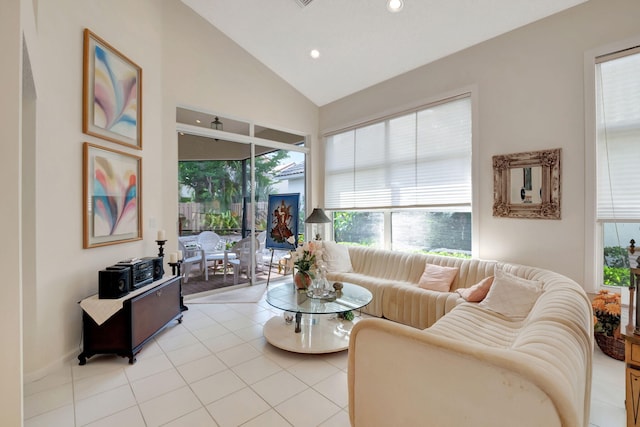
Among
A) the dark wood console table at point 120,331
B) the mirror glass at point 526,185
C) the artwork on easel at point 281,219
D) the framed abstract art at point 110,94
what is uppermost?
the framed abstract art at point 110,94

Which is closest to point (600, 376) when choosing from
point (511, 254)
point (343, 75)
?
point (511, 254)

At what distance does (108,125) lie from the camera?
2854 mm

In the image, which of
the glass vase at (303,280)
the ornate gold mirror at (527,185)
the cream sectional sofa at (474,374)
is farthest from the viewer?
the glass vase at (303,280)

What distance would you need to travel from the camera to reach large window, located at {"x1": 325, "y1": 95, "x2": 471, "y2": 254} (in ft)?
12.1

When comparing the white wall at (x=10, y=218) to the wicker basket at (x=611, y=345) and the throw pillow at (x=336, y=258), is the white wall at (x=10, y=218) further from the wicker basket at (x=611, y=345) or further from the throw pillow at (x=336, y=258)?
the wicker basket at (x=611, y=345)

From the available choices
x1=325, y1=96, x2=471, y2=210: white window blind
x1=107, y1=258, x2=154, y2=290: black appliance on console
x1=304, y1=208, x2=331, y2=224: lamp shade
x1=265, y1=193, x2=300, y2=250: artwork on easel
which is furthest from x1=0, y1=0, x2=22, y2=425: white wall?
x1=325, y1=96, x2=471, y2=210: white window blind

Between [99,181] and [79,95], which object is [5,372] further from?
[79,95]

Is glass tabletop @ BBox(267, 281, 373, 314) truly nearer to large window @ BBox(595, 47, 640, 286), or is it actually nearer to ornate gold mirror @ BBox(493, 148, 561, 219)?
ornate gold mirror @ BBox(493, 148, 561, 219)

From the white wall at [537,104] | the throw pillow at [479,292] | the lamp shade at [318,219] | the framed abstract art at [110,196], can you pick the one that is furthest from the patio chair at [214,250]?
the white wall at [537,104]

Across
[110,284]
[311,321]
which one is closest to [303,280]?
[311,321]

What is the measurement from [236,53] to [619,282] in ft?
18.2

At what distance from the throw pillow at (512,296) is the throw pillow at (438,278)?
595 millimetres

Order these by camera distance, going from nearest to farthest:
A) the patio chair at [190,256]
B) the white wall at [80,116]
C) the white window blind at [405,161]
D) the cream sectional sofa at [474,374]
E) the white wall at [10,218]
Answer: the cream sectional sofa at [474,374]
the white wall at [10,218]
the white wall at [80,116]
the white window blind at [405,161]
the patio chair at [190,256]

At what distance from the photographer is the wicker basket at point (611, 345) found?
2.43 m
